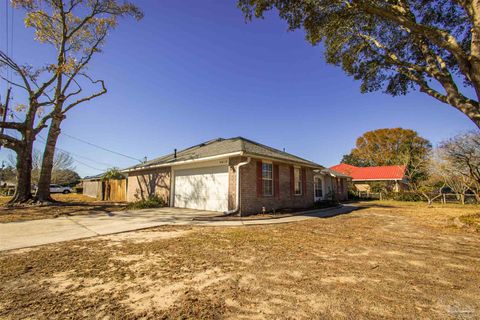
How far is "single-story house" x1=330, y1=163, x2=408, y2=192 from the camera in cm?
2995

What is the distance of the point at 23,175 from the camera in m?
13.6

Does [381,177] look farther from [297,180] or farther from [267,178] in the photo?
[267,178]

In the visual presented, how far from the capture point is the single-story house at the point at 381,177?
2995 centimetres

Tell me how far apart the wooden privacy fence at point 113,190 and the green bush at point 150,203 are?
6.78m

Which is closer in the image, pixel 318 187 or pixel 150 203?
pixel 150 203

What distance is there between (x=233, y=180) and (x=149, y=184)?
26.3ft

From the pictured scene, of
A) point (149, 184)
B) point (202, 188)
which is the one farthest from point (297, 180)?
point (149, 184)

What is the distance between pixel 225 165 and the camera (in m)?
10.9

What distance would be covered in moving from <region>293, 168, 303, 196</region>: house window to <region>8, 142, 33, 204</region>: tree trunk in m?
15.9

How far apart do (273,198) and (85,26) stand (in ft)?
54.8

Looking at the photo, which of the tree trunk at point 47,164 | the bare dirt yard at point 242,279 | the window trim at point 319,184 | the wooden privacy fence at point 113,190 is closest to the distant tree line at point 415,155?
the window trim at point 319,184

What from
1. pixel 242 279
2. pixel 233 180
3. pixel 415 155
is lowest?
pixel 242 279

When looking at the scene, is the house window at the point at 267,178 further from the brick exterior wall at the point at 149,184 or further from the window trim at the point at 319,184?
the window trim at the point at 319,184

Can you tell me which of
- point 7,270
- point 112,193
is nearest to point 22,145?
point 112,193
